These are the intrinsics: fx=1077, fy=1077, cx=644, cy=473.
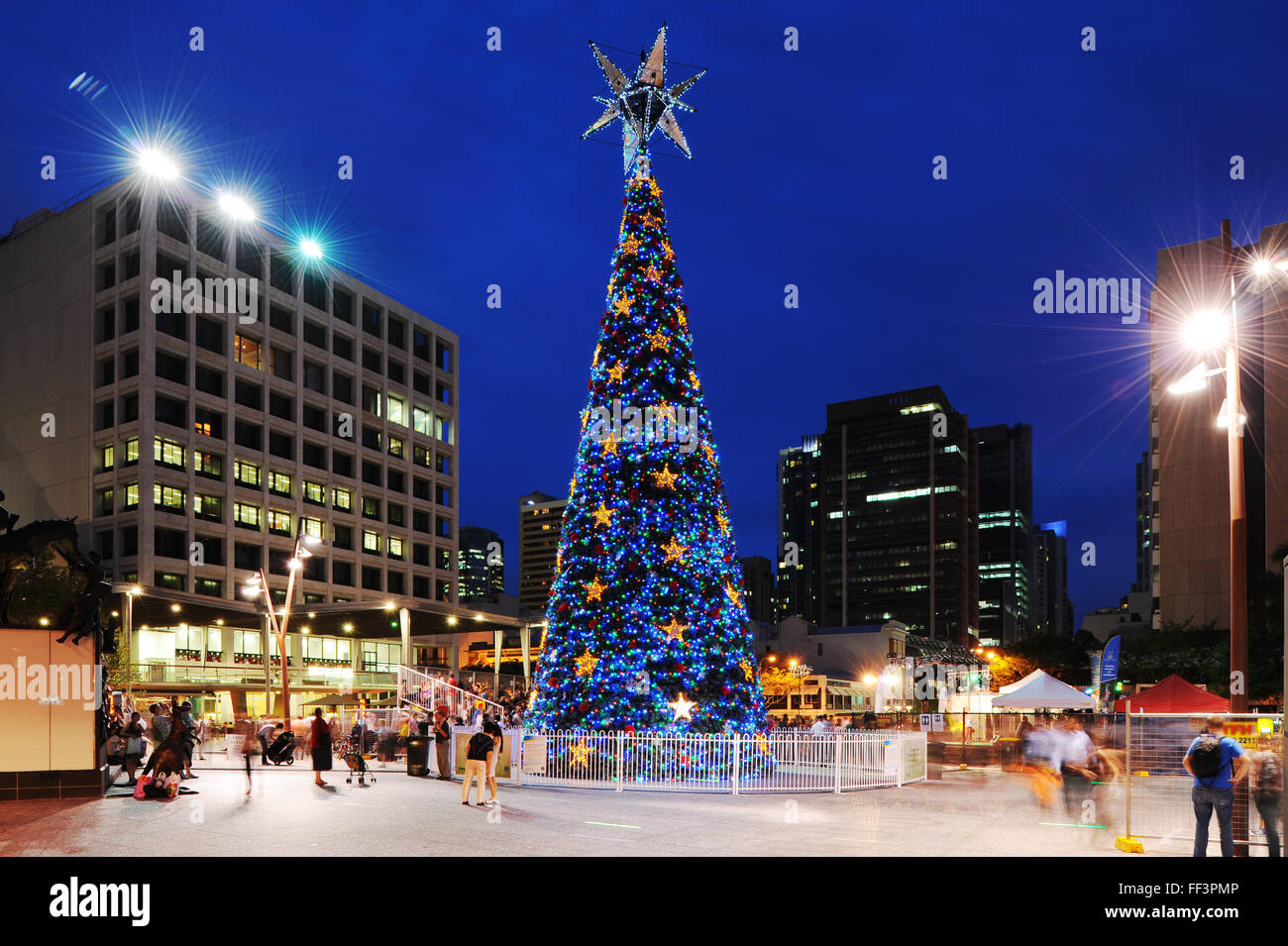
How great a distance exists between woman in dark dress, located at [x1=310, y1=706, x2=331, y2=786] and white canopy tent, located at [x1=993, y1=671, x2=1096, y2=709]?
726 inches

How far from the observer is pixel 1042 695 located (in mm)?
29469

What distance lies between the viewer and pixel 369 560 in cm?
8231

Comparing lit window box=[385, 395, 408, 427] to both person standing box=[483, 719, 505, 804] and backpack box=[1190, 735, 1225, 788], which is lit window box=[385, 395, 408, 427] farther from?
backpack box=[1190, 735, 1225, 788]

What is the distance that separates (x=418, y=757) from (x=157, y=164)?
55.0 metres

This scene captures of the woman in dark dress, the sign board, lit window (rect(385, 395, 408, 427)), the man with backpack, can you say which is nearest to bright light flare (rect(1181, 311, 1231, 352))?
the man with backpack

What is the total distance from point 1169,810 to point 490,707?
56.2 feet

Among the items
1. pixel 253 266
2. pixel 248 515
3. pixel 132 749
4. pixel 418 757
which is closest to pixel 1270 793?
pixel 418 757

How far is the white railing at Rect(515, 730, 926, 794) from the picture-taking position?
70.3ft

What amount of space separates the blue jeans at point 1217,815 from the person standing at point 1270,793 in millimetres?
442

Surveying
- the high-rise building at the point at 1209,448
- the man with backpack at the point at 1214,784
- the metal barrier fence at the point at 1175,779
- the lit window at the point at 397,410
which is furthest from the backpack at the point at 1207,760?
the lit window at the point at 397,410

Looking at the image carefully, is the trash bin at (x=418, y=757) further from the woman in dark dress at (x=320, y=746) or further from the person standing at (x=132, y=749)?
the person standing at (x=132, y=749)

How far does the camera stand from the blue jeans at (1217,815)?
1099cm

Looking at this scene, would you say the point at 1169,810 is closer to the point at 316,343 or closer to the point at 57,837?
the point at 57,837
